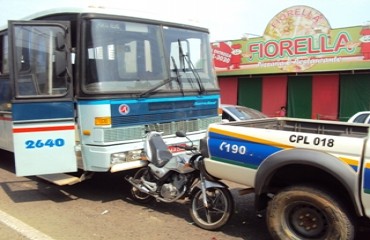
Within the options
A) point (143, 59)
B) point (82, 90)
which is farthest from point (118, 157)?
point (143, 59)

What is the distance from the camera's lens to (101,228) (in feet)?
16.4

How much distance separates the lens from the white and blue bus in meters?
5.62

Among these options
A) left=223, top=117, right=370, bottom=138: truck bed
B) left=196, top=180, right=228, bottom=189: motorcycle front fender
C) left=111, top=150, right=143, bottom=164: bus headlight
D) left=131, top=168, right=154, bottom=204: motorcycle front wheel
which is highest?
left=223, top=117, right=370, bottom=138: truck bed

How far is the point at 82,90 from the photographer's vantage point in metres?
5.64

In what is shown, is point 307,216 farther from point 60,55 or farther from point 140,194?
point 60,55

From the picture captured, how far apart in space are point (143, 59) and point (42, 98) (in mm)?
1512

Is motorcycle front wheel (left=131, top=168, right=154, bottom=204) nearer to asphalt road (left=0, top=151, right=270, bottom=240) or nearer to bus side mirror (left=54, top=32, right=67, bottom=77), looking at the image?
asphalt road (left=0, top=151, right=270, bottom=240)

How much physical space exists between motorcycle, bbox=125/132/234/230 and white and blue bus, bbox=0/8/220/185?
31cm

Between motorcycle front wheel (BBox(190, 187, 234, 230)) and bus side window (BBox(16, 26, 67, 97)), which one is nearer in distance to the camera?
motorcycle front wheel (BBox(190, 187, 234, 230))

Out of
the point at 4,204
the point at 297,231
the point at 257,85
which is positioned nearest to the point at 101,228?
the point at 4,204

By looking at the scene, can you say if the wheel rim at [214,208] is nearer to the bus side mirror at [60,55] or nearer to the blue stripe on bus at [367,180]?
the blue stripe on bus at [367,180]

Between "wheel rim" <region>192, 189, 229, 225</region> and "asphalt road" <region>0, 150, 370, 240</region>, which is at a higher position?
"wheel rim" <region>192, 189, 229, 225</region>

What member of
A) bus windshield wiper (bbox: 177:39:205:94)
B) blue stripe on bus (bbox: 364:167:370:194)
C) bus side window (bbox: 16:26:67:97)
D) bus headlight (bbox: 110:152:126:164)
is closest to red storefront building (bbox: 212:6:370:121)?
bus windshield wiper (bbox: 177:39:205:94)

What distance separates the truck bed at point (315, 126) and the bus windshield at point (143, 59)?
1.62 meters
